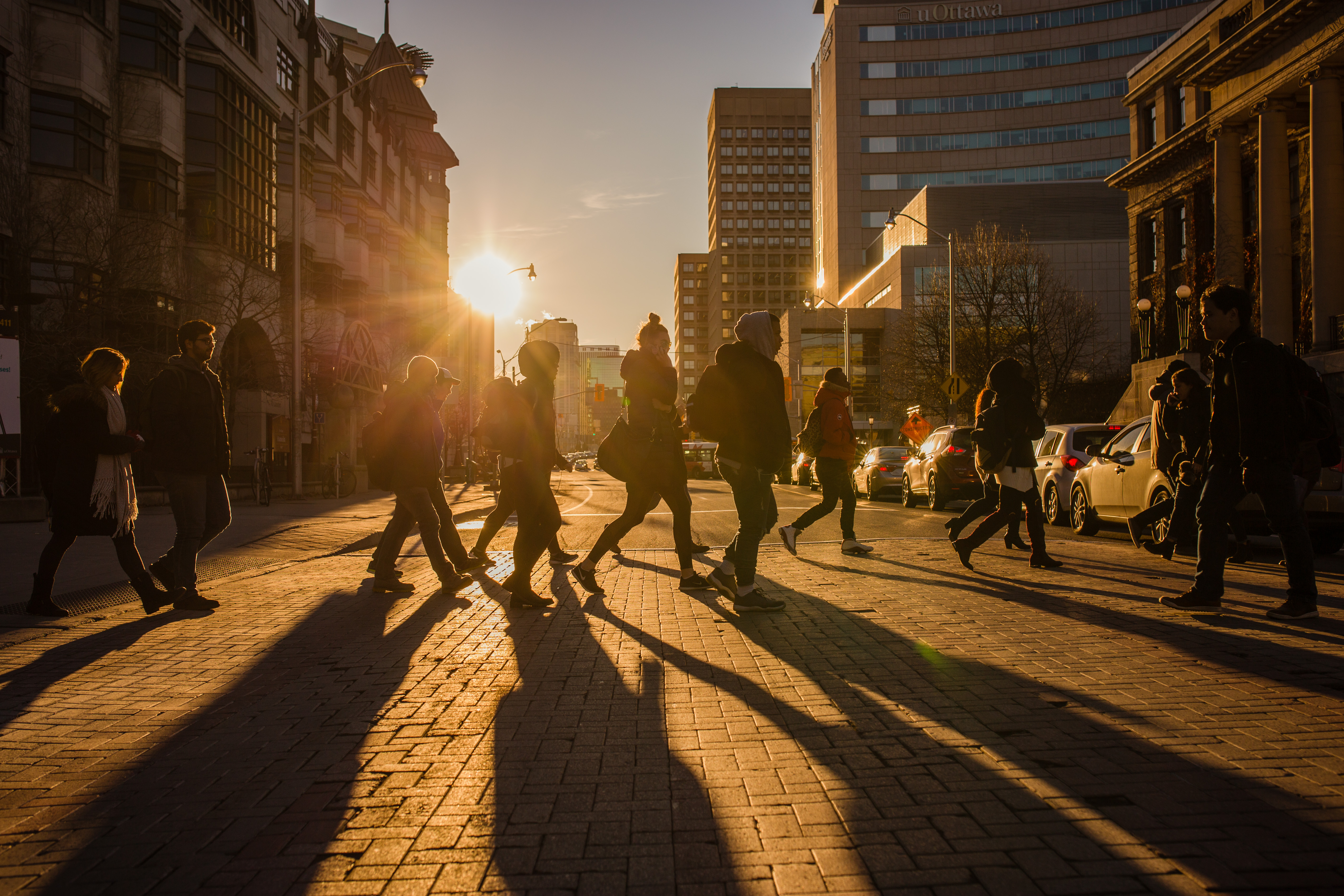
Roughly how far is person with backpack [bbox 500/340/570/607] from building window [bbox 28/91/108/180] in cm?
2428

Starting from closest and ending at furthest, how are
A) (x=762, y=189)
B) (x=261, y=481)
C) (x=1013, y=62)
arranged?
1. (x=261, y=481)
2. (x=1013, y=62)
3. (x=762, y=189)

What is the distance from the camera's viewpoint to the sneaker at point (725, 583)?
690cm

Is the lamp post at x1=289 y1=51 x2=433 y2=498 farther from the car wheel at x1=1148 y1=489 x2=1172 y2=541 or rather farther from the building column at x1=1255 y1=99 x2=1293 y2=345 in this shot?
the building column at x1=1255 y1=99 x2=1293 y2=345

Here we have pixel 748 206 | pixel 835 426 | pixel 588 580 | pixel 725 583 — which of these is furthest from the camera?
pixel 748 206

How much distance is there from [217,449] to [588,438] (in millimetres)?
188091

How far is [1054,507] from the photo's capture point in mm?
14500

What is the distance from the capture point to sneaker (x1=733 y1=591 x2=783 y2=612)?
6.67m

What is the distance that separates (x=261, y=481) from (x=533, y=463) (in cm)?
1840

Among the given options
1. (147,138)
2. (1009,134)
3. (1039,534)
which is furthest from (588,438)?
(1039,534)

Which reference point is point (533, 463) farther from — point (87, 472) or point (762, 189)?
point (762, 189)

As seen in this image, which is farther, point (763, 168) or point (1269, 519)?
point (763, 168)

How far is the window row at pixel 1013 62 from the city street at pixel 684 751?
300 ft

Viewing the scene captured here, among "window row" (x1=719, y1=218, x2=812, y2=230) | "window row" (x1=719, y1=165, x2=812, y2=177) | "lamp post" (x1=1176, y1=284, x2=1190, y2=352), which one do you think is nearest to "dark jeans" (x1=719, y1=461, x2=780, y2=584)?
"lamp post" (x1=1176, y1=284, x2=1190, y2=352)

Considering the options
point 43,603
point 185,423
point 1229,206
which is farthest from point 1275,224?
point 43,603
